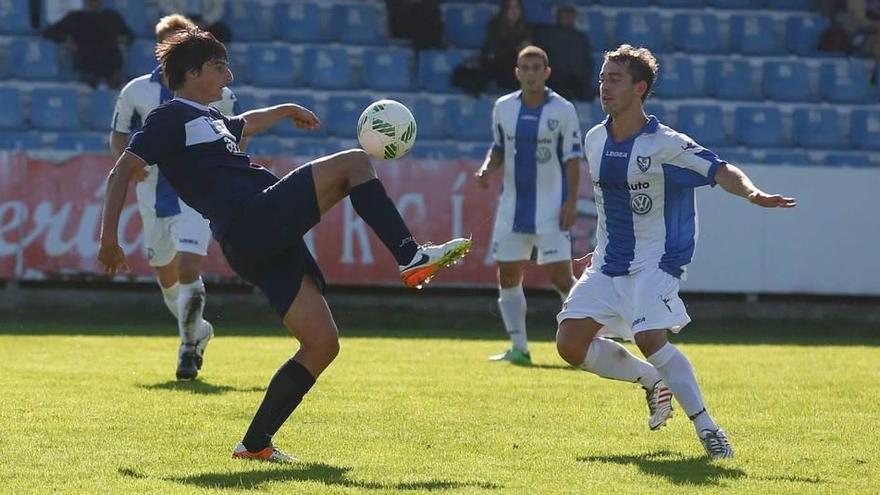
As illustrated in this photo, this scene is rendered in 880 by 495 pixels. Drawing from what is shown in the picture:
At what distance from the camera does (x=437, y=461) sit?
6848mm

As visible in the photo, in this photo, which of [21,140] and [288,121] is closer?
[21,140]

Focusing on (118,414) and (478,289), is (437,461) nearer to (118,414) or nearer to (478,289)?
(118,414)

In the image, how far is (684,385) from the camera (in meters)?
7.23

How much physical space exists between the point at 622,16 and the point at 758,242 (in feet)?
15.3

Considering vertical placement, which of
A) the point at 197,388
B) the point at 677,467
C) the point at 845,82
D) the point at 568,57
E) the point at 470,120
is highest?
the point at 568,57

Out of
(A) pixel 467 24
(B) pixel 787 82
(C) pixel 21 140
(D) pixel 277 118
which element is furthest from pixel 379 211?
(B) pixel 787 82

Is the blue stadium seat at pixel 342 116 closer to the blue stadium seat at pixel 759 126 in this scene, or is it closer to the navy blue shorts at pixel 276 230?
the blue stadium seat at pixel 759 126

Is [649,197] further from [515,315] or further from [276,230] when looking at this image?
[515,315]

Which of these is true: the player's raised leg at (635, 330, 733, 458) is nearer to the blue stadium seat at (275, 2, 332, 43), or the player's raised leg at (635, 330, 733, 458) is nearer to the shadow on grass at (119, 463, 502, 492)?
the shadow on grass at (119, 463, 502, 492)

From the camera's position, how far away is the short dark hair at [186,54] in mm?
7074

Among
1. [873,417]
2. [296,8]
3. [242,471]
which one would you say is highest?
[296,8]

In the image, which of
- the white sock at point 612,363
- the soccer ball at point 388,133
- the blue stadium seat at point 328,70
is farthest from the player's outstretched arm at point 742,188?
the blue stadium seat at point 328,70

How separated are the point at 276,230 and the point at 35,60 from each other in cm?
1197

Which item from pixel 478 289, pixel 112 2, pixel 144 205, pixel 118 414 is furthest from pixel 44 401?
pixel 112 2
